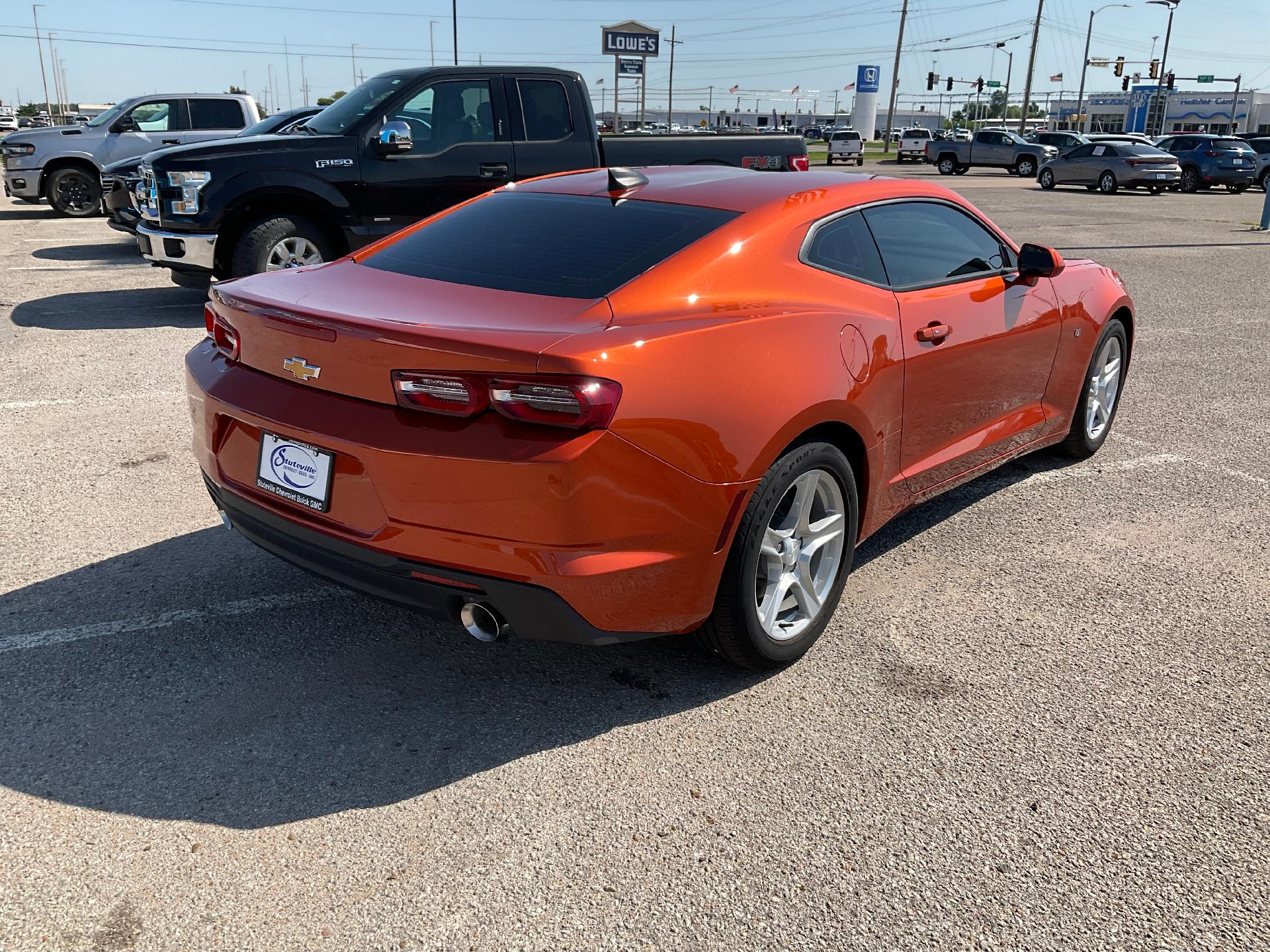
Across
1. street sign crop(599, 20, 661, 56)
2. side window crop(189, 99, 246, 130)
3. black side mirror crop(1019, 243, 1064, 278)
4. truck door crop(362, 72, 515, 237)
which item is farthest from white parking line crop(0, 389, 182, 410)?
street sign crop(599, 20, 661, 56)

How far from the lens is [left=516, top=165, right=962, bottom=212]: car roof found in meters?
3.74

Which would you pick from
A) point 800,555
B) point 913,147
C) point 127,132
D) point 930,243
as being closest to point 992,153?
point 913,147

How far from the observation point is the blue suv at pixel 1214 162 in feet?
106

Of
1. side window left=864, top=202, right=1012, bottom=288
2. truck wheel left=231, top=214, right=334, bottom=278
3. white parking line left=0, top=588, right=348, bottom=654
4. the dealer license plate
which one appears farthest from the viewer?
truck wheel left=231, top=214, right=334, bottom=278

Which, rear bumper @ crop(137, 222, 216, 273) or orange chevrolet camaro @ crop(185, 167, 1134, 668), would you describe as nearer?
orange chevrolet camaro @ crop(185, 167, 1134, 668)

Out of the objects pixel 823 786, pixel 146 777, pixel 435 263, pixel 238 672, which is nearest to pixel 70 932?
pixel 146 777

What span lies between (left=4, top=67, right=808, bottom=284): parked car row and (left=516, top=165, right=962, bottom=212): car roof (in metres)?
4.77

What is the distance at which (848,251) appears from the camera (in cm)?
377

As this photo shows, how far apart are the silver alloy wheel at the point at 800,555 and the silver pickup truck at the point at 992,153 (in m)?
39.5

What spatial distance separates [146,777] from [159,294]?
8.83m

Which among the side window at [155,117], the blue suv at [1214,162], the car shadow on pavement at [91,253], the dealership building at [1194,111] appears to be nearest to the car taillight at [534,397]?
the car shadow on pavement at [91,253]

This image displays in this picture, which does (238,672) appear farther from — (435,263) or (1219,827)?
(1219,827)

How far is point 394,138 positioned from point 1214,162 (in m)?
31.2

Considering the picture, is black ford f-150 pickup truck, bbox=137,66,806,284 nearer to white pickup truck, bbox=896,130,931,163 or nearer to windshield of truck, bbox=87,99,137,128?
windshield of truck, bbox=87,99,137,128
